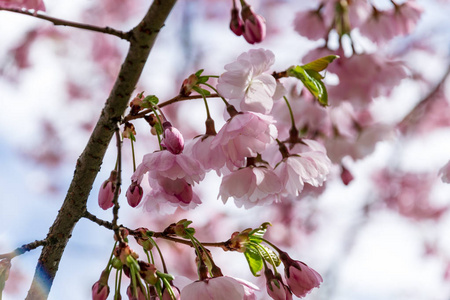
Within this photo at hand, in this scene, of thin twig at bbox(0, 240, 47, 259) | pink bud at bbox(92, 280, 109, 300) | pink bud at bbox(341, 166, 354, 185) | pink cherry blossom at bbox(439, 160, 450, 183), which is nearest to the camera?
pink bud at bbox(92, 280, 109, 300)

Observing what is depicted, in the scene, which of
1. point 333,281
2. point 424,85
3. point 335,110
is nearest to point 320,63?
point 335,110

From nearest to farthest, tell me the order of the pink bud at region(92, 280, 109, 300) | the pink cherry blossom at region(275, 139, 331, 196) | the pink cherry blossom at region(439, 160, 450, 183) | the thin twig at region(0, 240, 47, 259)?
the pink bud at region(92, 280, 109, 300)
the thin twig at region(0, 240, 47, 259)
the pink cherry blossom at region(275, 139, 331, 196)
the pink cherry blossom at region(439, 160, 450, 183)

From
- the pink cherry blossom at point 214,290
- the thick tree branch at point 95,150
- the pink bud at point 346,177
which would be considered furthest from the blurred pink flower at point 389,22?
the pink cherry blossom at point 214,290

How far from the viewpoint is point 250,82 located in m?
1.16

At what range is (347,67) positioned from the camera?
194 cm

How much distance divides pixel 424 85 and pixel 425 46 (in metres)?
0.54

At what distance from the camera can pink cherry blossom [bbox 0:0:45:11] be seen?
3.78ft

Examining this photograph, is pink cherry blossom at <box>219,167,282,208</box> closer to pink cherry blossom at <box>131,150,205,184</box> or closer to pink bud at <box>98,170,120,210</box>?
pink cherry blossom at <box>131,150,205,184</box>

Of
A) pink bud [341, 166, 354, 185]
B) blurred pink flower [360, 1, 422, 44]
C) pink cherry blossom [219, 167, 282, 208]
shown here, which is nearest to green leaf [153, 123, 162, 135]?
pink cherry blossom [219, 167, 282, 208]

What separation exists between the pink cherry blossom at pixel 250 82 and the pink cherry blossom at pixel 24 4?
42 centimetres

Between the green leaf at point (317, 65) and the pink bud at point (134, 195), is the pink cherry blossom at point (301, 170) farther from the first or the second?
the pink bud at point (134, 195)

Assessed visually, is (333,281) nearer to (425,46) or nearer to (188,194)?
(425,46)

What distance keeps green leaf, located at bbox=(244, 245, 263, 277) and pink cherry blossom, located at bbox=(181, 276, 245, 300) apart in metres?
0.11

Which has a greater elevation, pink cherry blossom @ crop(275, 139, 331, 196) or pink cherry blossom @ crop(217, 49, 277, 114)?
pink cherry blossom @ crop(217, 49, 277, 114)
